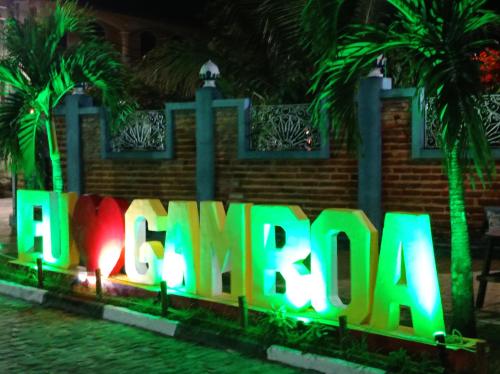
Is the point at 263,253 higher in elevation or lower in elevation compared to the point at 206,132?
lower

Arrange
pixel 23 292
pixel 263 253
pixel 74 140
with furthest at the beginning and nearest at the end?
1. pixel 74 140
2. pixel 23 292
3. pixel 263 253

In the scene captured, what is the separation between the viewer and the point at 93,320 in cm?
759

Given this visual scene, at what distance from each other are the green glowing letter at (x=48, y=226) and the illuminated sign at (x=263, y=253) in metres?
0.02

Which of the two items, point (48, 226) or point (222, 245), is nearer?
point (222, 245)

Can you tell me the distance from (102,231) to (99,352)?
7.73 ft

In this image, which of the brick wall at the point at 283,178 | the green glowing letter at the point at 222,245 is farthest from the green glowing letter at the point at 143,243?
the brick wall at the point at 283,178

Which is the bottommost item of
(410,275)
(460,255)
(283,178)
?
(410,275)

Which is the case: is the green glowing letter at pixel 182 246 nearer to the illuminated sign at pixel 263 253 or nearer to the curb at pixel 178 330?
the illuminated sign at pixel 263 253

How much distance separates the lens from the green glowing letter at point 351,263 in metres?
5.87

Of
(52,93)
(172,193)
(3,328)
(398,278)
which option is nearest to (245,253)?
(398,278)

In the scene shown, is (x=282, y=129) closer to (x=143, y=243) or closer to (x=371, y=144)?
(x=371, y=144)

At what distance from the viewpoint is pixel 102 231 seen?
8.47 m

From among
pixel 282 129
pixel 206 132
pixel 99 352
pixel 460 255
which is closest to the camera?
pixel 460 255

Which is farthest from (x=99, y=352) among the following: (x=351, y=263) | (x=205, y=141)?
(x=205, y=141)
